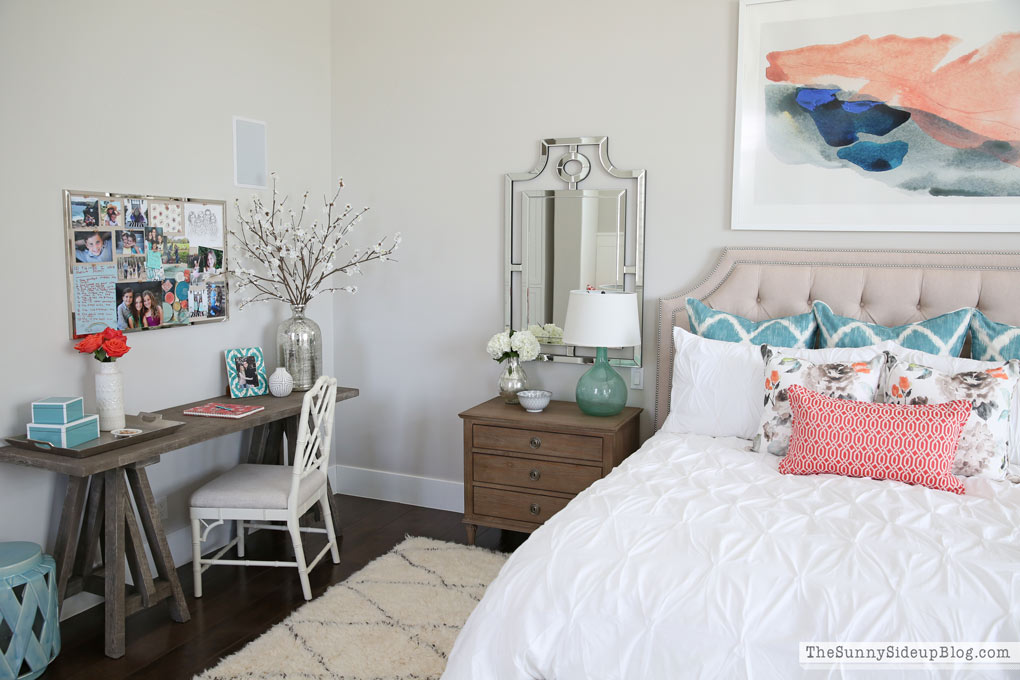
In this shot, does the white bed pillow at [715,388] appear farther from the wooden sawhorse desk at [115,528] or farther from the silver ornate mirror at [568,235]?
the wooden sawhorse desk at [115,528]

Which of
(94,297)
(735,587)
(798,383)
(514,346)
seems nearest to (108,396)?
(94,297)

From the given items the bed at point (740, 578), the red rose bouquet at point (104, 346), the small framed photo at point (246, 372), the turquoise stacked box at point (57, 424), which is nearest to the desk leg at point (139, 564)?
the turquoise stacked box at point (57, 424)

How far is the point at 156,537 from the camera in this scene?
2.83 metres

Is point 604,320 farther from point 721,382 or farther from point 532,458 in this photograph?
point 532,458

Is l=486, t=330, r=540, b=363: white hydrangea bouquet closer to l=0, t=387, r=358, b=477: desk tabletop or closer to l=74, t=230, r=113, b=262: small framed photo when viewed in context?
l=0, t=387, r=358, b=477: desk tabletop

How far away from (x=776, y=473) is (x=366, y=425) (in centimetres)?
251

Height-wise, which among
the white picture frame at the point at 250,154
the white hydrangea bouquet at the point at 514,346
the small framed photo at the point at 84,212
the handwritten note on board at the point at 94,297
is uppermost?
the white picture frame at the point at 250,154

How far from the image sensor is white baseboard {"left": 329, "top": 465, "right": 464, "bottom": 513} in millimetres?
4129

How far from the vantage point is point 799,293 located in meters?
3.25

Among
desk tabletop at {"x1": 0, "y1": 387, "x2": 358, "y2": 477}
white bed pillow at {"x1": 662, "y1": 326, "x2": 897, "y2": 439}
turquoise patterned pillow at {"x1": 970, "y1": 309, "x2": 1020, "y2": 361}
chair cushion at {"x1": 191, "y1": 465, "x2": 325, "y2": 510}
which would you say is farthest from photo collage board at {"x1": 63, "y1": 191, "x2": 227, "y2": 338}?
turquoise patterned pillow at {"x1": 970, "y1": 309, "x2": 1020, "y2": 361}

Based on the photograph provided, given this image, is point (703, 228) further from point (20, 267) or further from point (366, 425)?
point (20, 267)

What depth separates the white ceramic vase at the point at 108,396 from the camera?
279cm

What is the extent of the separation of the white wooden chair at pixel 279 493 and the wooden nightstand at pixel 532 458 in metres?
0.66

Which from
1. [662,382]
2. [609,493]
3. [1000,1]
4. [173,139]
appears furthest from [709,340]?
[173,139]
